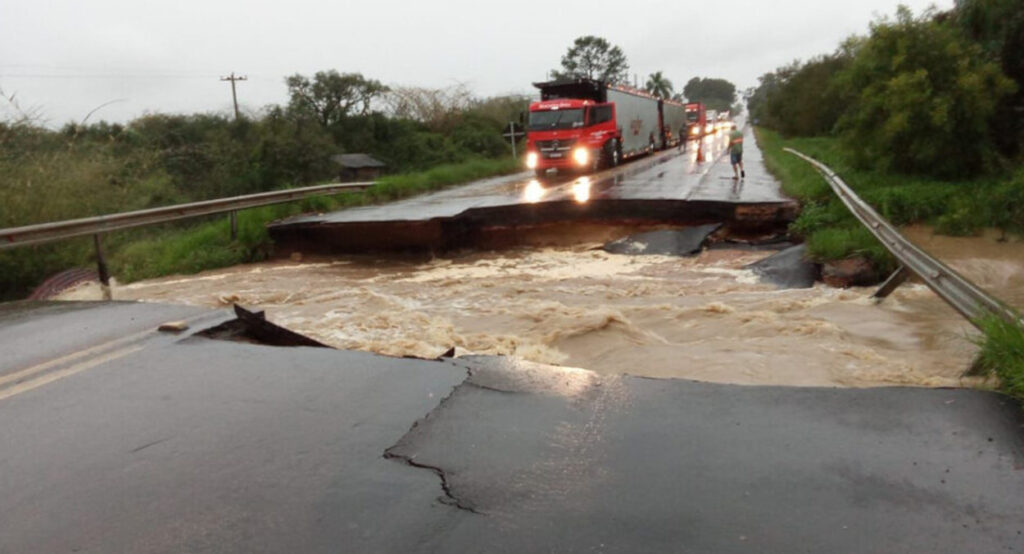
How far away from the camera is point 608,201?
1502cm

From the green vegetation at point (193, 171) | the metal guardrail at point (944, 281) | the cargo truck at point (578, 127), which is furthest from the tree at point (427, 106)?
the metal guardrail at point (944, 281)

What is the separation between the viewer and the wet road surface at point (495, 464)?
269cm

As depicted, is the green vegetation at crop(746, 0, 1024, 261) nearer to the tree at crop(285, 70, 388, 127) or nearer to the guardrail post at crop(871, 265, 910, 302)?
the guardrail post at crop(871, 265, 910, 302)

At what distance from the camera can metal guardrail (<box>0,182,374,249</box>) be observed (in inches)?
342

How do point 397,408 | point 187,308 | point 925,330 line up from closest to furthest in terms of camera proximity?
1. point 397,408
2. point 187,308
3. point 925,330

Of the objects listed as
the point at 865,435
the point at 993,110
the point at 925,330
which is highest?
the point at 993,110

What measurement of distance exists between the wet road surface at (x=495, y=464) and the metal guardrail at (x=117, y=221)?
17.0 ft

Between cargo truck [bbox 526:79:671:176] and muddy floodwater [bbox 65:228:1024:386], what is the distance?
14.2 metres

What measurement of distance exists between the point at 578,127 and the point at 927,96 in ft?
46.4

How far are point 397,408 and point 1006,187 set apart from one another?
467 inches

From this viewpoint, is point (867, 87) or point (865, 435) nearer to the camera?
point (865, 435)

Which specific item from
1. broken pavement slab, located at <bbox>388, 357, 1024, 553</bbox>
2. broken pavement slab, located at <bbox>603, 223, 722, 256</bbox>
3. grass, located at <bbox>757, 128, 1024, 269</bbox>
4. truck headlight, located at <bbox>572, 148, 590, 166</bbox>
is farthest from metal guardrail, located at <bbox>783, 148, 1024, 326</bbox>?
truck headlight, located at <bbox>572, 148, 590, 166</bbox>

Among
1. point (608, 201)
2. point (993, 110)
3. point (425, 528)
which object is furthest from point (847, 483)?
point (993, 110)

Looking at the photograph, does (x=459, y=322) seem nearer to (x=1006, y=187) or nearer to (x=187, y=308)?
(x=187, y=308)
